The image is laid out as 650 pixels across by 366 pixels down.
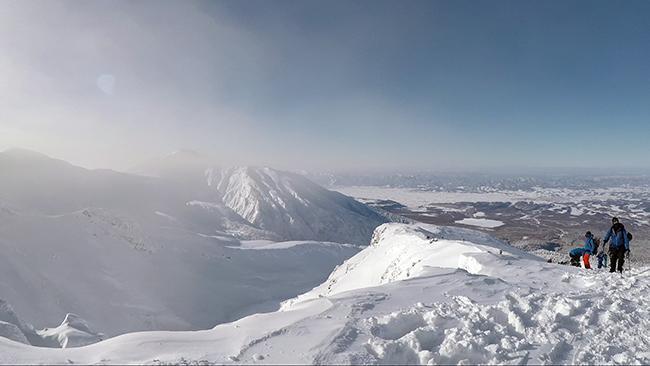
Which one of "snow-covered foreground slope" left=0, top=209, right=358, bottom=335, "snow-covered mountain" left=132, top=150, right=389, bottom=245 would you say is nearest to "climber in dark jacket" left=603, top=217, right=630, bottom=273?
"snow-covered foreground slope" left=0, top=209, right=358, bottom=335

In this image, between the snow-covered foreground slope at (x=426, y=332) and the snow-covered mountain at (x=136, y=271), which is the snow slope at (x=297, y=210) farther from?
the snow-covered foreground slope at (x=426, y=332)

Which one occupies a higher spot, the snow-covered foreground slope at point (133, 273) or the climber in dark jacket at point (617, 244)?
the climber in dark jacket at point (617, 244)

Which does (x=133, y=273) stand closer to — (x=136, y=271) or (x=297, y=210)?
(x=136, y=271)

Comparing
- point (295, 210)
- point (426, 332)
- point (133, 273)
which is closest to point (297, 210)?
point (295, 210)

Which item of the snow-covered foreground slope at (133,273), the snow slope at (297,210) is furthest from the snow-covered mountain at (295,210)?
the snow-covered foreground slope at (133,273)

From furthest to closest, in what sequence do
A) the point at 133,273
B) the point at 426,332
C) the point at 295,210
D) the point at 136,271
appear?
the point at 295,210, the point at 136,271, the point at 133,273, the point at 426,332

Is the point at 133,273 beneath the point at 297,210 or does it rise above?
above

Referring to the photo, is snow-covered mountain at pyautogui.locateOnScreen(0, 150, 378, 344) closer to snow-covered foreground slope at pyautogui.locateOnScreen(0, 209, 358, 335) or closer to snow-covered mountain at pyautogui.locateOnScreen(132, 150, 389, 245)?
snow-covered foreground slope at pyautogui.locateOnScreen(0, 209, 358, 335)

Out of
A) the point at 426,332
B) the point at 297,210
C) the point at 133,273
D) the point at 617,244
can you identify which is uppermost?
the point at 617,244
